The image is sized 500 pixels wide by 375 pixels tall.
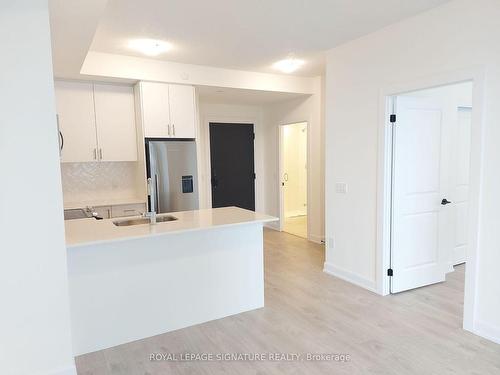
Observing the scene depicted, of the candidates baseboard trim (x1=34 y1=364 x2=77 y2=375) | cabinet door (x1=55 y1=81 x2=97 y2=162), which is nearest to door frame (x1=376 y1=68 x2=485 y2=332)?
baseboard trim (x1=34 y1=364 x2=77 y2=375)

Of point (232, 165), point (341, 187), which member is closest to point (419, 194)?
point (341, 187)

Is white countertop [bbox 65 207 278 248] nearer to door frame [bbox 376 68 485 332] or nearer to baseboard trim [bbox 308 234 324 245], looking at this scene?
door frame [bbox 376 68 485 332]

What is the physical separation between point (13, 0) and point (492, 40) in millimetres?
3210

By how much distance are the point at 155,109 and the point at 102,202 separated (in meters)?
1.44

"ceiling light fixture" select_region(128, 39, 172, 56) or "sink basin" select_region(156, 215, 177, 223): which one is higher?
"ceiling light fixture" select_region(128, 39, 172, 56)

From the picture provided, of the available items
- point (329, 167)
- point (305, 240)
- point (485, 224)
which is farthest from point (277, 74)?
point (485, 224)

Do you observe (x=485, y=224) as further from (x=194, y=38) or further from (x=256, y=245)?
(x=194, y=38)

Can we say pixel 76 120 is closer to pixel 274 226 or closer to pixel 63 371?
pixel 63 371

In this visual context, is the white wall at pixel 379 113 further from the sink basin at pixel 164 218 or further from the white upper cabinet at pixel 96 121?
the white upper cabinet at pixel 96 121

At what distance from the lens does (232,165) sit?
259 inches

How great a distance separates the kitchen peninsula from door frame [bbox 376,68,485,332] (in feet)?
4.26

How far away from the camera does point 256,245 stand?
329 cm

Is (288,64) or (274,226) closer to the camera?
(288,64)

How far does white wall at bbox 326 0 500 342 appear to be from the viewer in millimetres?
2568
